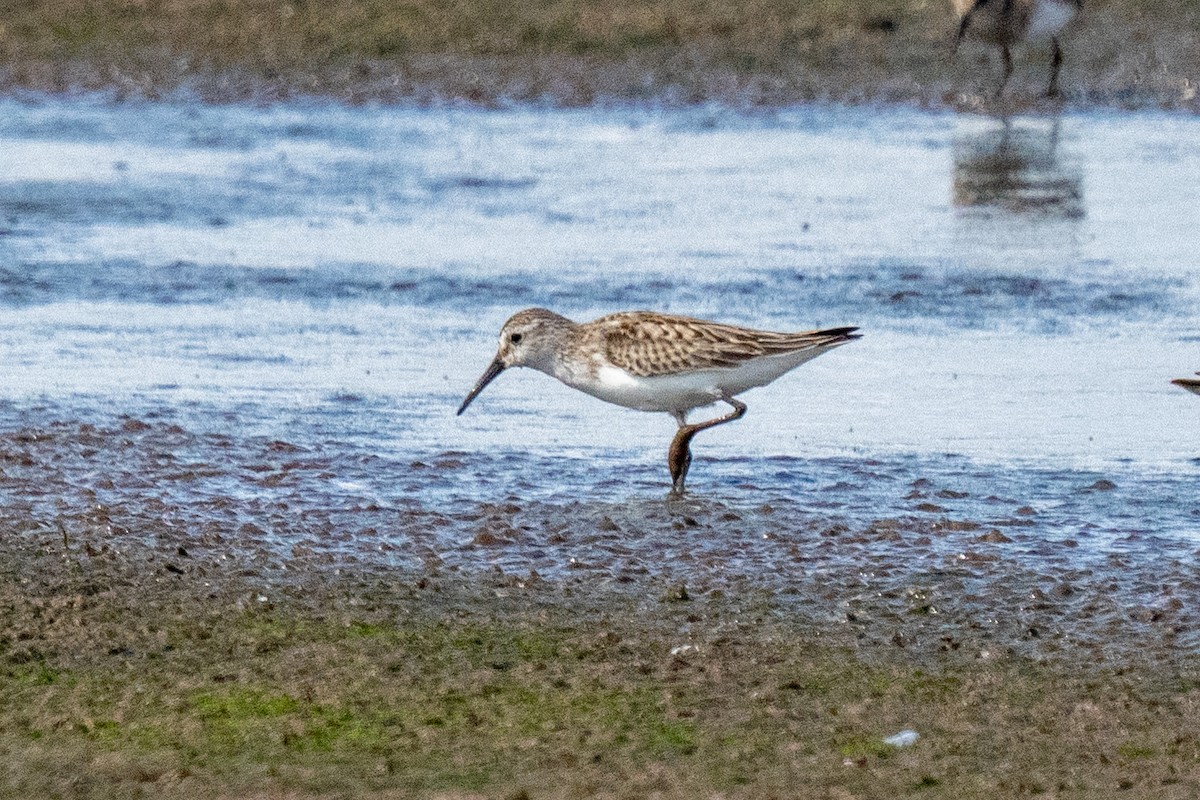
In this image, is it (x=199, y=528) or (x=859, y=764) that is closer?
(x=859, y=764)

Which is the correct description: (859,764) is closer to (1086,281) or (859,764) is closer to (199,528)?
(199,528)

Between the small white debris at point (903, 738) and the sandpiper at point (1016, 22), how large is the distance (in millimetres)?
15752

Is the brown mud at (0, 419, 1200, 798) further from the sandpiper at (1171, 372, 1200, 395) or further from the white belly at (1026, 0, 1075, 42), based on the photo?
the white belly at (1026, 0, 1075, 42)

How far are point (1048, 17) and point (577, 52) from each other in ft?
16.0

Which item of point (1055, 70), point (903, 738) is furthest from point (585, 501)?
point (1055, 70)

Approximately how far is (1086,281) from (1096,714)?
6.94 m

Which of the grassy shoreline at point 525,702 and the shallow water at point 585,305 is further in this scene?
the shallow water at point 585,305

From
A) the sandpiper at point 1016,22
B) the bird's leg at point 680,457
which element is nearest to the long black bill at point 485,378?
the bird's leg at point 680,457

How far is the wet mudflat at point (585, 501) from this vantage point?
5.36m

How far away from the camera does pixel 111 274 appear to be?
40.9 ft

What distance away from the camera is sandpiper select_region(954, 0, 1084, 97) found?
2058 cm

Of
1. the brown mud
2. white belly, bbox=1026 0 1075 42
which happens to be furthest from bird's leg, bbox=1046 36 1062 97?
the brown mud

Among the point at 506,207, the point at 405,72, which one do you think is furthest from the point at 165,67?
the point at 506,207

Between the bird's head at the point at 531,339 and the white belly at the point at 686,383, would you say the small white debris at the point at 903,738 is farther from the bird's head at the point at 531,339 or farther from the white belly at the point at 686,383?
the bird's head at the point at 531,339
